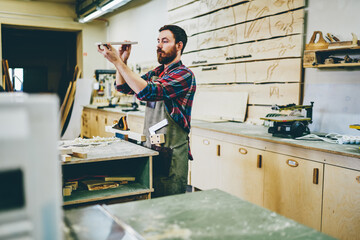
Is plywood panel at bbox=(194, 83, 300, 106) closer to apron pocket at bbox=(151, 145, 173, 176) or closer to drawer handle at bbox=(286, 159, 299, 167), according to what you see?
drawer handle at bbox=(286, 159, 299, 167)

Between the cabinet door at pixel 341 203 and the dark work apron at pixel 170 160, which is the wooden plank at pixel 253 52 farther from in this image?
the dark work apron at pixel 170 160

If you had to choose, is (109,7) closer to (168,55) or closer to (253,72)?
(253,72)

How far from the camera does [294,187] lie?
8.58 feet

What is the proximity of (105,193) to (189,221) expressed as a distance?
1223mm

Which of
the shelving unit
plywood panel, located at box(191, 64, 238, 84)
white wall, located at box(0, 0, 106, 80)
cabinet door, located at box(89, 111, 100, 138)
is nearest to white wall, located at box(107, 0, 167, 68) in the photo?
white wall, located at box(0, 0, 106, 80)

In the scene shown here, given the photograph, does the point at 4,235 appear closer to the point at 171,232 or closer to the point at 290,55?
the point at 171,232

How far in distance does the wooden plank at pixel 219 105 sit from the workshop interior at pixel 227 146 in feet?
0.05

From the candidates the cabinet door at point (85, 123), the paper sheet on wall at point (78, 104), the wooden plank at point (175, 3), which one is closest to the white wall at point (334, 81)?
the wooden plank at point (175, 3)

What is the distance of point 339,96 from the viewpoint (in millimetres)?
3072

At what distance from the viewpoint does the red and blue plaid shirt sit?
2.11 meters

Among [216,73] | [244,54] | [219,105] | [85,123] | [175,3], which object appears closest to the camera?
[244,54]

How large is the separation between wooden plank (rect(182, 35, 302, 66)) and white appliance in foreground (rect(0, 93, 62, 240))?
336cm

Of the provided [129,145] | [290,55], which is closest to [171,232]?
[129,145]

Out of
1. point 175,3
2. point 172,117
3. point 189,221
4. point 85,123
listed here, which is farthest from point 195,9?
point 189,221
